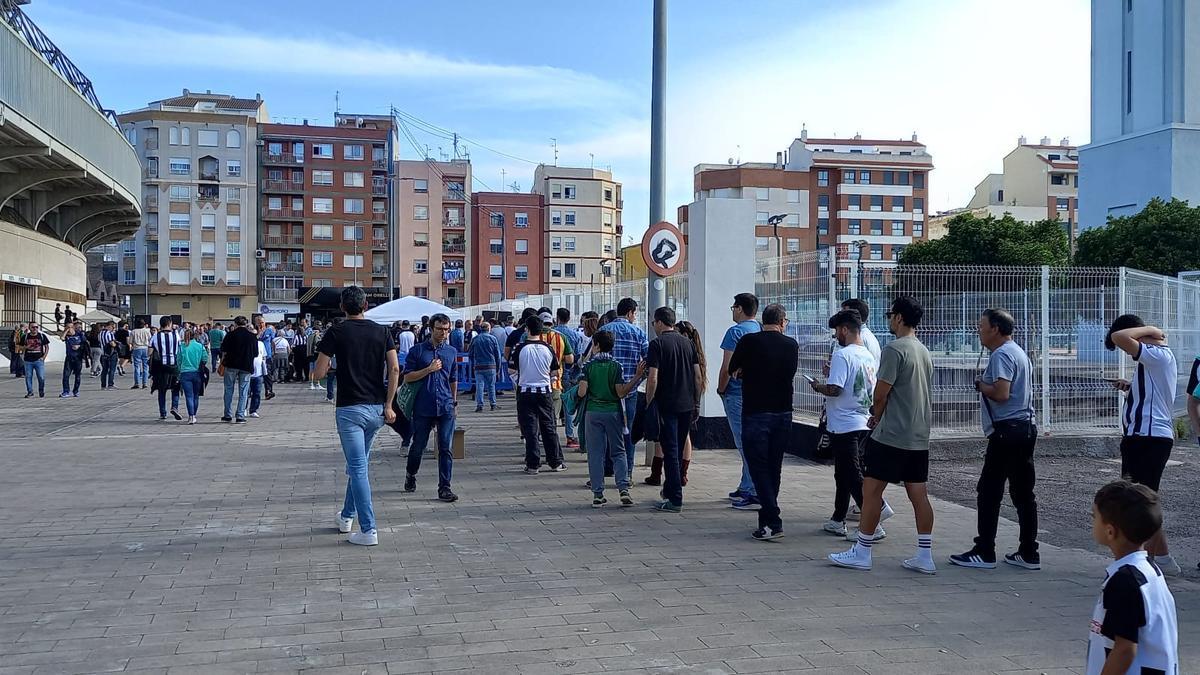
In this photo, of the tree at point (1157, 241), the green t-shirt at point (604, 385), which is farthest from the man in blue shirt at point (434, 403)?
the tree at point (1157, 241)

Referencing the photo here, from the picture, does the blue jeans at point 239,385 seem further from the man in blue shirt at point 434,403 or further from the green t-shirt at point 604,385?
the green t-shirt at point 604,385

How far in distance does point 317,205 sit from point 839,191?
45.1 meters

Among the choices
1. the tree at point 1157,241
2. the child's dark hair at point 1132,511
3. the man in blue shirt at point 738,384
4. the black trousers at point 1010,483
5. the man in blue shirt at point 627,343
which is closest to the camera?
the child's dark hair at point 1132,511

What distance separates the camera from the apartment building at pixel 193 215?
259 feet

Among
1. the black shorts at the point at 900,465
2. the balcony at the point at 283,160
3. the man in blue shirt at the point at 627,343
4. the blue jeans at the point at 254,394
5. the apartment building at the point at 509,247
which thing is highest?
the balcony at the point at 283,160

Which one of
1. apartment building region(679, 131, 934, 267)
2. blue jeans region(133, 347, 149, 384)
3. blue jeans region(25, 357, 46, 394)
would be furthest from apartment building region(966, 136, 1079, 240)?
blue jeans region(25, 357, 46, 394)

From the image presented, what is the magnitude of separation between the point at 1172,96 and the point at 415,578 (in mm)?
49409

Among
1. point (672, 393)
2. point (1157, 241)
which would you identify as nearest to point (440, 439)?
point (672, 393)

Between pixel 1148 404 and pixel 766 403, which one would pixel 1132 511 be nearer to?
pixel 1148 404

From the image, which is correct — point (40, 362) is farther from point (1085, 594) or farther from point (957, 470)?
point (1085, 594)

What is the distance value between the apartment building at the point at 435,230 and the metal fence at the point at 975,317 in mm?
73641

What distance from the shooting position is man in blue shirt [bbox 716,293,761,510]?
859 centimetres

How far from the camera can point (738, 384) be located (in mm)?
9383

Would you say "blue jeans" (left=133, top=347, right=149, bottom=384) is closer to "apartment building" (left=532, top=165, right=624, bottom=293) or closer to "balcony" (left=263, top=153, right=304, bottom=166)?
"balcony" (left=263, top=153, right=304, bottom=166)
